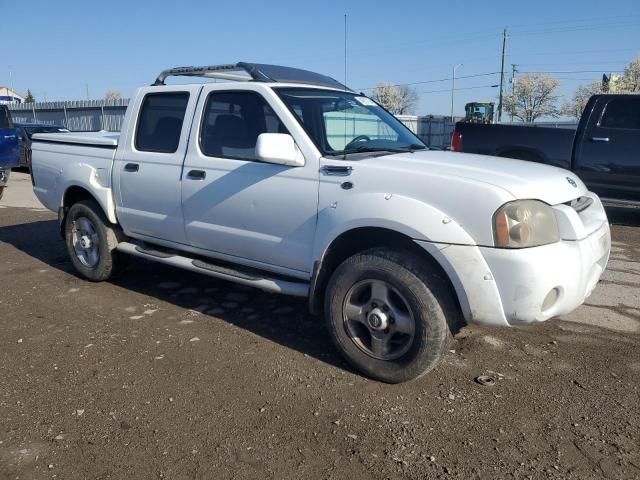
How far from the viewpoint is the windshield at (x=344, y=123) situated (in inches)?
159

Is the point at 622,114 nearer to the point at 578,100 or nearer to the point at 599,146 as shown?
the point at 599,146

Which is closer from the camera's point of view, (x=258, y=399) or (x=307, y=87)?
(x=258, y=399)

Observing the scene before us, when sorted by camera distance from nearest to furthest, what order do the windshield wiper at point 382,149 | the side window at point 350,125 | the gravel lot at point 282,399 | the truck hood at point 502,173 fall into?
the gravel lot at point 282,399 < the truck hood at point 502,173 < the windshield wiper at point 382,149 < the side window at point 350,125

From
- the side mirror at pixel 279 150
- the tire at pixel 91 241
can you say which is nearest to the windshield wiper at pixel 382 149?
the side mirror at pixel 279 150

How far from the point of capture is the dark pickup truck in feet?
27.0

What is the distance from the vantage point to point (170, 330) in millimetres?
4438

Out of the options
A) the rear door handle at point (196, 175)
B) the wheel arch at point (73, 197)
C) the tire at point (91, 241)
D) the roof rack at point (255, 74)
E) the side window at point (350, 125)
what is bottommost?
the tire at point (91, 241)

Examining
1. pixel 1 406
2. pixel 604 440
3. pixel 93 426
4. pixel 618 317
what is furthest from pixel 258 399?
pixel 618 317

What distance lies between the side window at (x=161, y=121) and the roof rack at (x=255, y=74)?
0.29 meters

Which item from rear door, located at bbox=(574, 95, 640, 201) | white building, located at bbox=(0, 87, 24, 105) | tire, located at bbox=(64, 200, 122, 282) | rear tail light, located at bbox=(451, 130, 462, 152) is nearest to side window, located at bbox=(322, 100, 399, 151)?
tire, located at bbox=(64, 200, 122, 282)

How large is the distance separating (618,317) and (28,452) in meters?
4.31

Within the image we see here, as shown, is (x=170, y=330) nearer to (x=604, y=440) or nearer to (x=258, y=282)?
(x=258, y=282)

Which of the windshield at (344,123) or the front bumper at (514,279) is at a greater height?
the windshield at (344,123)

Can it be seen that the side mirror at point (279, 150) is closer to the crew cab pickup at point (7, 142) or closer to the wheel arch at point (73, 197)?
the wheel arch at point (73, 197)
